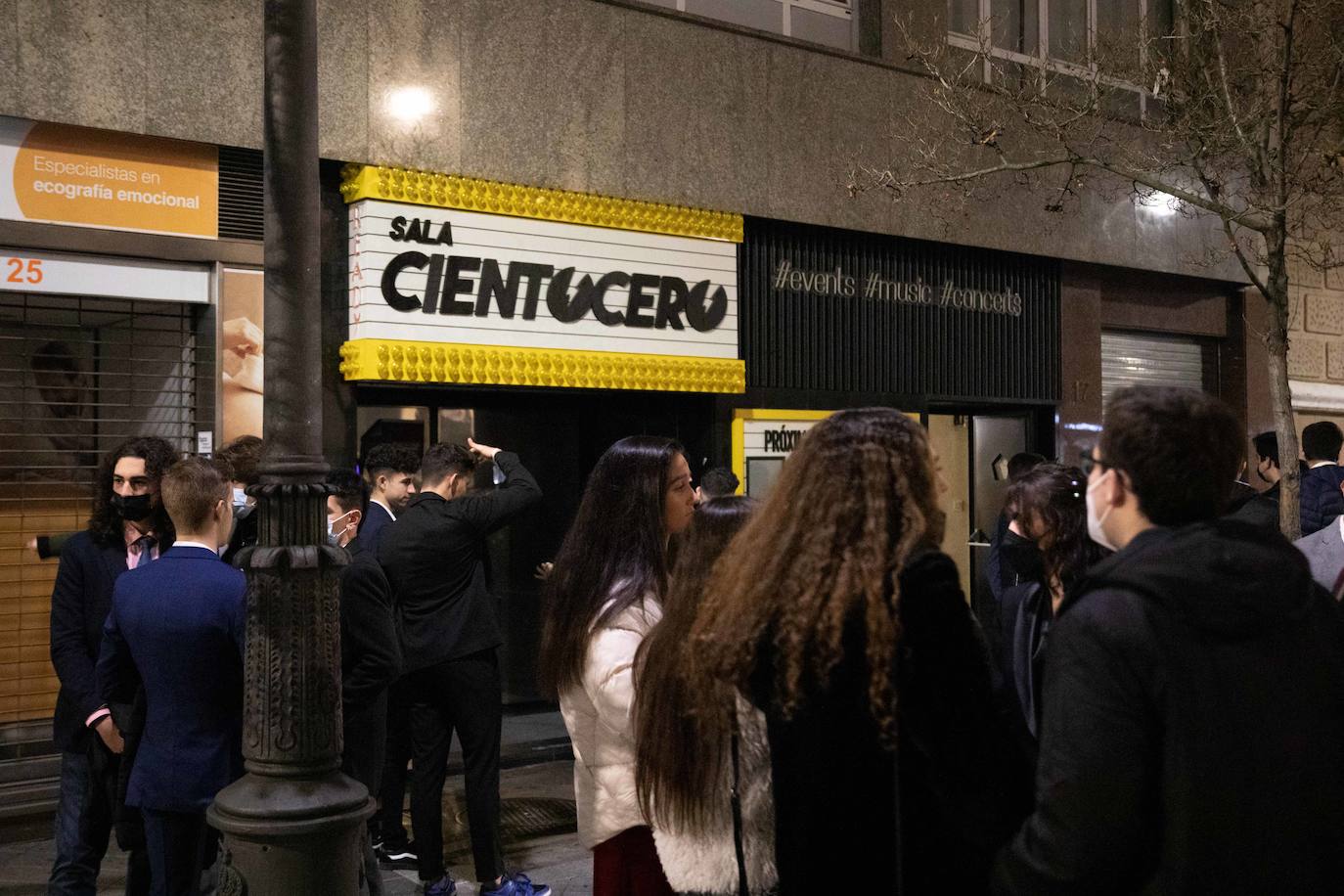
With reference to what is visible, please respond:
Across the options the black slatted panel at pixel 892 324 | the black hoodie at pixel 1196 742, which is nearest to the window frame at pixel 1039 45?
the black slatted panel at pixel 892 324

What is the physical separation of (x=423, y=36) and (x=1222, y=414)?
304 inches

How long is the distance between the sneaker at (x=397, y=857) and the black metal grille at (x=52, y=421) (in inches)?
102

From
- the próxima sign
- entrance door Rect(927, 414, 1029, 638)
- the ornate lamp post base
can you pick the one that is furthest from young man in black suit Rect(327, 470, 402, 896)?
entrance door Rect(927, 414, 1029, 638)

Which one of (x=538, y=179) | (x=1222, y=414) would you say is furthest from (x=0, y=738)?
(x=1222, y=414)

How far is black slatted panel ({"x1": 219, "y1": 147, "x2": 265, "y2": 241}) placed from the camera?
840 cm

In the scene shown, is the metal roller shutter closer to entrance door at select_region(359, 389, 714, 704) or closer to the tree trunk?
the tree trunk

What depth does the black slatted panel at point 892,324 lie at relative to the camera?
11148mm

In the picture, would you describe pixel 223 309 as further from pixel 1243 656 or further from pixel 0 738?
pixel 1243 656

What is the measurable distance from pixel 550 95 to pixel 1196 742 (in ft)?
27.2

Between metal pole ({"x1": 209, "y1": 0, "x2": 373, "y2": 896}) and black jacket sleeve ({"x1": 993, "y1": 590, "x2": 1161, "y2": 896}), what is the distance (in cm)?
269

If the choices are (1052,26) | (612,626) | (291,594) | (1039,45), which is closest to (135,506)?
(291,594)

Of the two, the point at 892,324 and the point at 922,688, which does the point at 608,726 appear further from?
the point at 892,324

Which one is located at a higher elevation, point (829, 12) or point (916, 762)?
point (829, 12)

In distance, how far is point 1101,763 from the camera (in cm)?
221
